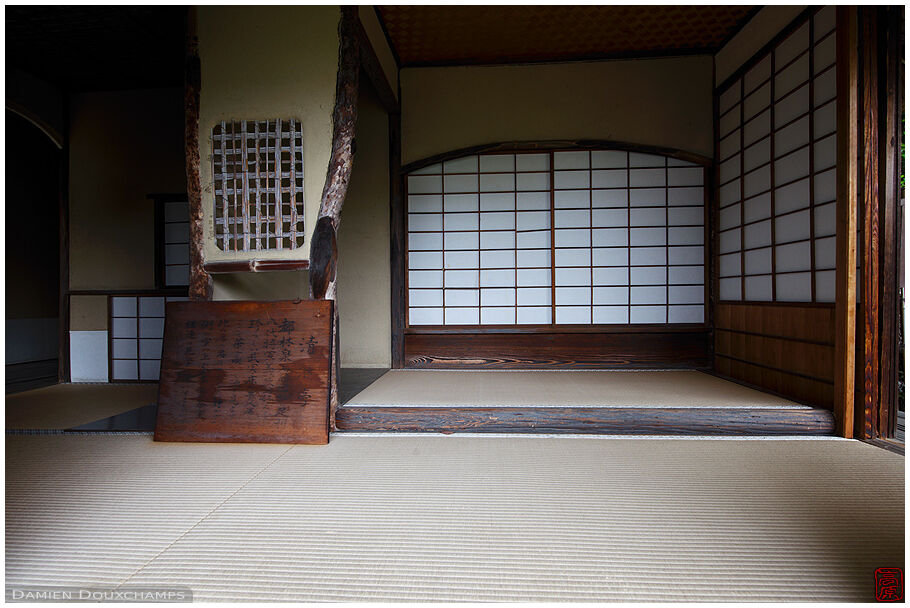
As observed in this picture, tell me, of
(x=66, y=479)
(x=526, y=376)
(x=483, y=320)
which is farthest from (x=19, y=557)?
(x=483, y=320)

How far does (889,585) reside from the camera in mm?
1202

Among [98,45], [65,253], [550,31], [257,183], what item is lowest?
[65,253]

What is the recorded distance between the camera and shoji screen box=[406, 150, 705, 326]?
14.1 feet

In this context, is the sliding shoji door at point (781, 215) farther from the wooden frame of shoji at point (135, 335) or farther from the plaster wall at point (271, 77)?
the wooden frame of shoji at point (135, 335)

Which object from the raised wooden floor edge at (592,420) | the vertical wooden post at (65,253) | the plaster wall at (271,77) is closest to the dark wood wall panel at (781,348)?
the raised wooden floor edge at (592,420)

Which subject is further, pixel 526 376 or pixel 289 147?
pixel 526 376

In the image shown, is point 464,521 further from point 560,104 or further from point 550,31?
point 560,104

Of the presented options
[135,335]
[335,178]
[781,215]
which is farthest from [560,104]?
[135,335]

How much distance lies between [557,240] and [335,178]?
88.3 inches

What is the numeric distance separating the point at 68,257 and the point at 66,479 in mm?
3327

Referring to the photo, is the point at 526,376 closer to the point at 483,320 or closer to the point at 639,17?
the point at 483,320

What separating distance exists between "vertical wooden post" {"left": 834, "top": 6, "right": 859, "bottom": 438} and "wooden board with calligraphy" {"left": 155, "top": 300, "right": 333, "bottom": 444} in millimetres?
2578

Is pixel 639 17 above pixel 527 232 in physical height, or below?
above

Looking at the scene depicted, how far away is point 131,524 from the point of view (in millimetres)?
1576
